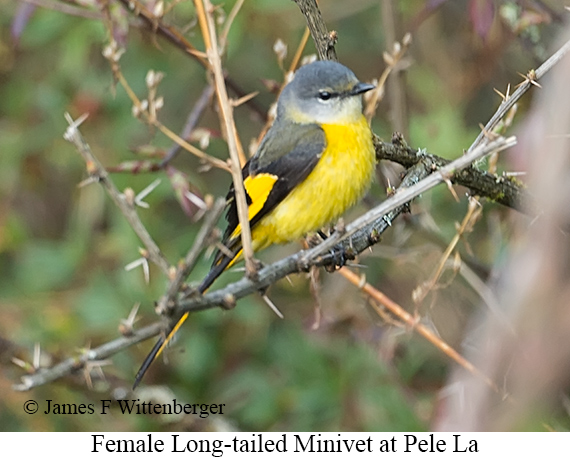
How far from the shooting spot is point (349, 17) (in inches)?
181

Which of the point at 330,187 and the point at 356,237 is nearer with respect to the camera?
the point at 356,237

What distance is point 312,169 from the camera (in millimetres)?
2775

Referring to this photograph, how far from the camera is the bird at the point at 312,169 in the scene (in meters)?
2.73

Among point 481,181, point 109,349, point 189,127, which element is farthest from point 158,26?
point 109,349

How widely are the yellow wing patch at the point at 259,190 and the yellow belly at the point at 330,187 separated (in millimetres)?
59

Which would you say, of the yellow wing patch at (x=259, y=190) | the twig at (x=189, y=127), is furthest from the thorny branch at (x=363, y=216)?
the twig at (x=189, y=127)

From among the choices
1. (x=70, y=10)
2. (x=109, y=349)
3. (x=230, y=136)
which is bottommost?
(x=109, y=349)

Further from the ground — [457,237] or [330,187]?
[330,187]

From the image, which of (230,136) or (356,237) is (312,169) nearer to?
(356,237)

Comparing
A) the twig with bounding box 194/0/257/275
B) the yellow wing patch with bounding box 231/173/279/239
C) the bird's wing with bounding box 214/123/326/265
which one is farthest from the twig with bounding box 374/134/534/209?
the twig with bounding box 194/0/257/275

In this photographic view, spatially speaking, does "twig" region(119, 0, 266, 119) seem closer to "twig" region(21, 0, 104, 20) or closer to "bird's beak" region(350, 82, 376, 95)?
"twig" region(21, 0, 104, 20)

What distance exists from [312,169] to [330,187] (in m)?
0.10

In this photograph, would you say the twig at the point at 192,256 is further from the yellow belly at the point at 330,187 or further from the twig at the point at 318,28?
the yellow belly at the point at 330,187
